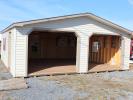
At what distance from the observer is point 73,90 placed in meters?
9.16

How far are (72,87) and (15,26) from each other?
168 inches

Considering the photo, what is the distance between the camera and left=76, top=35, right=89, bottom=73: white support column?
517 inches

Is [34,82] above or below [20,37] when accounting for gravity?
below

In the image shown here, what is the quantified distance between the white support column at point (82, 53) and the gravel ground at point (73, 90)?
5.35 feet

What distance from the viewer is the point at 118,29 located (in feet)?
48.2

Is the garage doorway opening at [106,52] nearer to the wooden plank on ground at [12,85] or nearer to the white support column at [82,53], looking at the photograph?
the white support column at [82,53]

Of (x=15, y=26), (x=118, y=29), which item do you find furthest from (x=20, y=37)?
(x=118, y=29)

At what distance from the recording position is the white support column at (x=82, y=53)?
13125mm

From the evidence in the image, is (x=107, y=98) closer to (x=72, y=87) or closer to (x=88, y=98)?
(x=88, y=98)

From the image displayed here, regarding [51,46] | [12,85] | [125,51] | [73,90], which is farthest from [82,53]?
[51,46]

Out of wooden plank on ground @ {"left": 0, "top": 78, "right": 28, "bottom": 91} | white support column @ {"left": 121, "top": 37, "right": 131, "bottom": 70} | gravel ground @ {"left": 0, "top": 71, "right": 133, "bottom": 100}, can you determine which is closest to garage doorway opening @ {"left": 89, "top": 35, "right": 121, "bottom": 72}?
white support column @ {"left": 121, "top": 37, "right": 131, "bottom": 70}

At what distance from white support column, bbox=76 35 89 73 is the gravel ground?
5.35ft

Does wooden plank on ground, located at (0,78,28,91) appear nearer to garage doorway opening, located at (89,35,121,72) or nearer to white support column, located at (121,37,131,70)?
garage doorway opening, located at (89,35,121,72)

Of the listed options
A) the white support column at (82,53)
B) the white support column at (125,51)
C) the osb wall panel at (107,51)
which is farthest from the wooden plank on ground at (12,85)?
the osb wall panel at (107,51)
